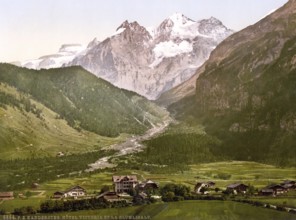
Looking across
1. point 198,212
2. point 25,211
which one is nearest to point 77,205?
point 25,211

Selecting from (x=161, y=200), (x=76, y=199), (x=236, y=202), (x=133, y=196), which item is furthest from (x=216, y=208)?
(x=76, y=199)

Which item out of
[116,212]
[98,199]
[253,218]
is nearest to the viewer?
[253,218]

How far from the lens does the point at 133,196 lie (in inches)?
7810

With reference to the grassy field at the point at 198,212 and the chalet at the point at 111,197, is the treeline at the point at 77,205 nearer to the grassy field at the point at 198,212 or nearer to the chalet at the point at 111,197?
the chalet at the point at 111,197

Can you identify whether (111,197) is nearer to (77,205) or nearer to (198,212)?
(77,205)

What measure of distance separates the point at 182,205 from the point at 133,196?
76.9 feet

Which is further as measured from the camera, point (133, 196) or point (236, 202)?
point (133, 196)

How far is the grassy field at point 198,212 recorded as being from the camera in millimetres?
166625

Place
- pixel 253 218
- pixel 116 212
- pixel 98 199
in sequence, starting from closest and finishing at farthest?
1. pixel 253 218
2. pixel 116 212
3. pixel 98 199

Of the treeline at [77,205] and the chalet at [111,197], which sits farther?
the chalet at [111,197]

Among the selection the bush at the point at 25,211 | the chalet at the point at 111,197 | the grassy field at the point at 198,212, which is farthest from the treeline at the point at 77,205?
the grassy field at the point at 198,212

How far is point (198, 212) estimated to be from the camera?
172375 mm

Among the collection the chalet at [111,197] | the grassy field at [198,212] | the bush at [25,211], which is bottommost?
the grassy field at [198,212]

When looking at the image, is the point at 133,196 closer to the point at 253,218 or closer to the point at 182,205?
the point at 182,205
